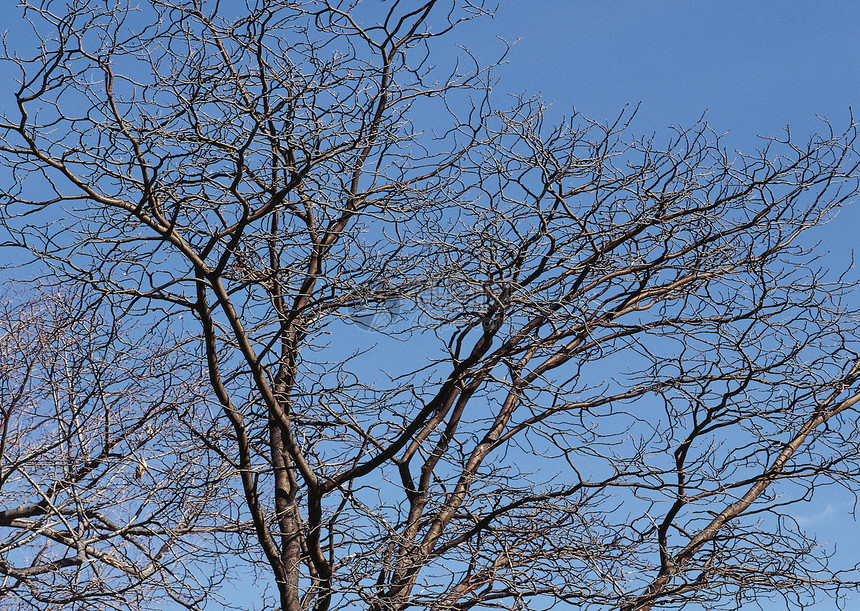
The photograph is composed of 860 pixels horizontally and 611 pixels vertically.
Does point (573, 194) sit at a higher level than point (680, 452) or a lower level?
higher

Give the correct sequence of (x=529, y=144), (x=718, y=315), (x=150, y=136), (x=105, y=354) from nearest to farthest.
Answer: (x=150, y=136) → (x=529, y=144) → (x=718, y=315) → (x=105, y=354)

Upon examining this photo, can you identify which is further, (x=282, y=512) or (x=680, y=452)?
(x=680, y=452)

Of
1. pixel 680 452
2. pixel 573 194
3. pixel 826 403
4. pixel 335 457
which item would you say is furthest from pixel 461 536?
pixel 826 403

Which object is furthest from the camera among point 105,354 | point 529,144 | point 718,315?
point 105,354

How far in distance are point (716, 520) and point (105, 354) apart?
471 centimetres

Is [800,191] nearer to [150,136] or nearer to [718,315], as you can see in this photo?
[718,315]

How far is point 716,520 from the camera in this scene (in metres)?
5.86

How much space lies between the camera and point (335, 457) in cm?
561

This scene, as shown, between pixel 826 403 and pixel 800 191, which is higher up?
pixel 800 191

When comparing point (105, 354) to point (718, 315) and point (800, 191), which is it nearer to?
point (718, 315)

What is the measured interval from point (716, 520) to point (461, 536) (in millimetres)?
1793

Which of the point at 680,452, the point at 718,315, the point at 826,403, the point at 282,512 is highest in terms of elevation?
the point at 718,315

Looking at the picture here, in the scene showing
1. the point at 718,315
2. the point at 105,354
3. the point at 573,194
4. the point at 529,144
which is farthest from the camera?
the point at 105,354

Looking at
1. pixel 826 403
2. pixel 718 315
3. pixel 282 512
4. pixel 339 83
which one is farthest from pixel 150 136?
pixel 826 403
